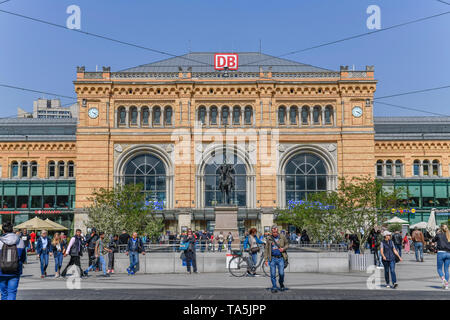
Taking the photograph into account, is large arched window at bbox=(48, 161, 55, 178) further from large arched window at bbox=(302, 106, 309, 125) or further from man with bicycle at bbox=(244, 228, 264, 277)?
man with bicycle at bbox=(244, 228, 264, 277)

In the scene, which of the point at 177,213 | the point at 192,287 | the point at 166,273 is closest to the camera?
the point at 192,287

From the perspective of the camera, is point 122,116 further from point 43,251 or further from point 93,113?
point 43,251

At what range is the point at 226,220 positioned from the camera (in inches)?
1394

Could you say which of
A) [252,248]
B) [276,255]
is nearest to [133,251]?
[252,248]

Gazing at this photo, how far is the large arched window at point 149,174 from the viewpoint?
53281 mm

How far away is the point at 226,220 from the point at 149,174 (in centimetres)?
1947

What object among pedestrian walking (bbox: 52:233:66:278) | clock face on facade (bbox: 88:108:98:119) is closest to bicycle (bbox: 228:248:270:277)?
pedestrian walking (bbox: 52:233:66:278)

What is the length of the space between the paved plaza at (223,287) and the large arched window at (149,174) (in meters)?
→ 30.6

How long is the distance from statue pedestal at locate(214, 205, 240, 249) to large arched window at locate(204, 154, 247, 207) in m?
17.5

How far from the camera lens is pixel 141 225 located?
139 ft

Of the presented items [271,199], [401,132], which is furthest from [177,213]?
[401,132]
